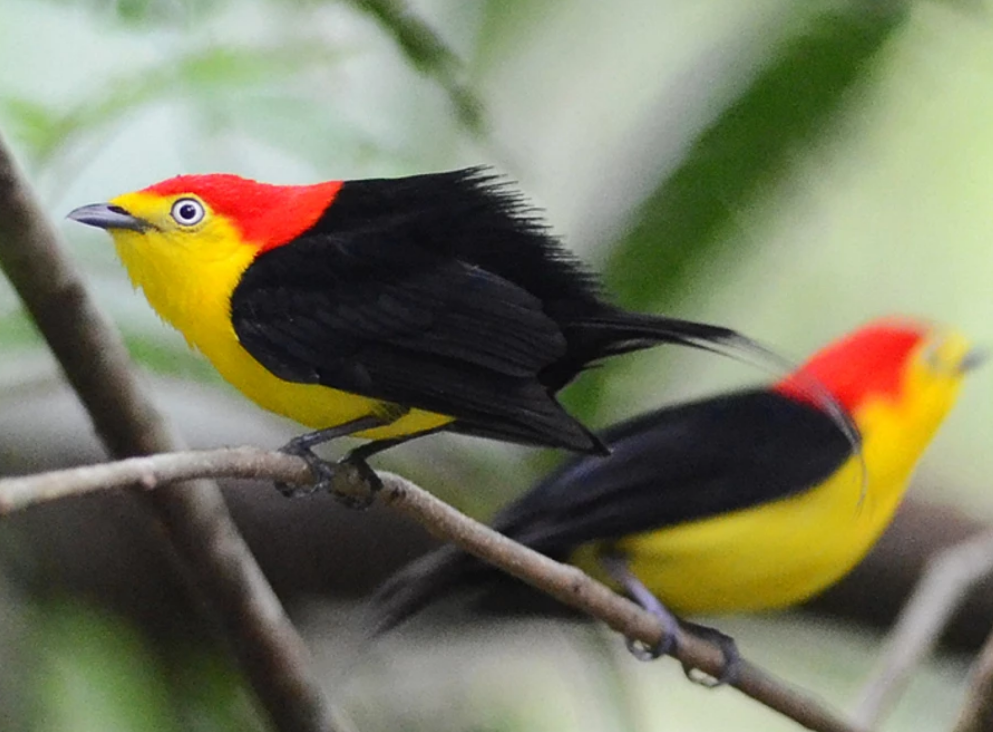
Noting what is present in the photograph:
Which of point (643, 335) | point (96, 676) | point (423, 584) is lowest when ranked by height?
point (96, 676)

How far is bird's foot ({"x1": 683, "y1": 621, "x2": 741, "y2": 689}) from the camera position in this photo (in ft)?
2.27

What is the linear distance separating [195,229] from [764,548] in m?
0.48

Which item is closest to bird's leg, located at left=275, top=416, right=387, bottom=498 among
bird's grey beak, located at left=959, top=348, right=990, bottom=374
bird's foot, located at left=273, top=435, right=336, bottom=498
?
bird's foot, located at left=273, top=435, right=336, bottom=498

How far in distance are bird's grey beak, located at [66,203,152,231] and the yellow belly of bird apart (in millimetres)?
432

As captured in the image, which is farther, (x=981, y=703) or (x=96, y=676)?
(x=96, y=676)

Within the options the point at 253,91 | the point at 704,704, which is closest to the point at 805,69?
the point at 253,91

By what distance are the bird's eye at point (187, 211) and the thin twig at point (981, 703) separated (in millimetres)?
478

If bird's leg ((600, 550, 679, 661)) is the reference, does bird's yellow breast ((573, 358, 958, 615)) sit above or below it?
above

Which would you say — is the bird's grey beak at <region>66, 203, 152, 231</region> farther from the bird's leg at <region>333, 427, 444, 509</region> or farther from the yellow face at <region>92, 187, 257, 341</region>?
the bird's leg at <region>333, 427, 444, 509</region>

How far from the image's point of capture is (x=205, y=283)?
1.74 ft

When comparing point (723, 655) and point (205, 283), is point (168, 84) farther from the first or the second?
point (723, 655)

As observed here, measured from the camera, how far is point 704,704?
1.26 m

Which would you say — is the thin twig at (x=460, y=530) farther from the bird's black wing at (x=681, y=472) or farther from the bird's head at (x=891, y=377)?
the bird's head at (x=891, y=377)

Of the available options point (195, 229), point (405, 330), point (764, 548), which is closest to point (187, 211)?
point (195, 229)
